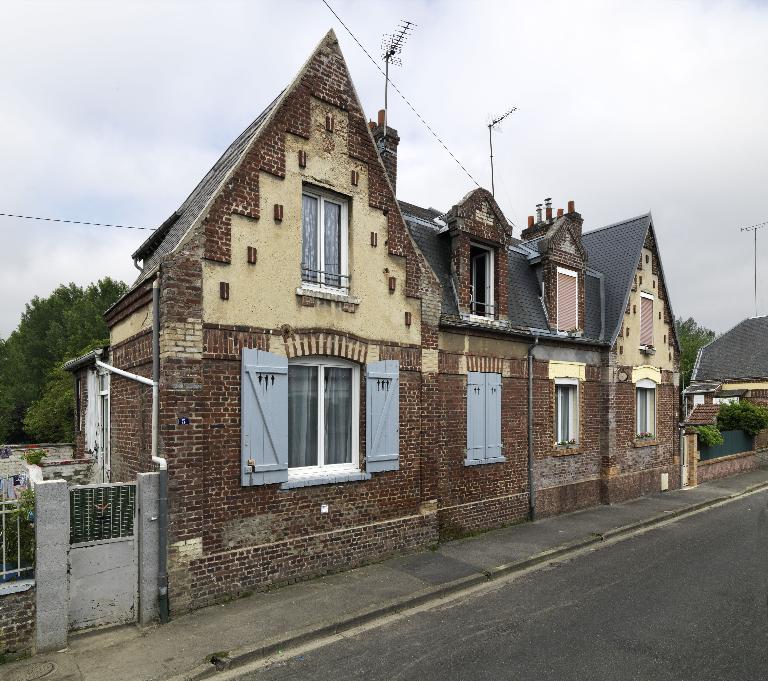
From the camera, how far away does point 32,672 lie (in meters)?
5.27

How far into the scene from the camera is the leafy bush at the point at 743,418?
69.3ft

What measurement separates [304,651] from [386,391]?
403cm

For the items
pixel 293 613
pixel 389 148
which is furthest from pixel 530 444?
pixel 389 148

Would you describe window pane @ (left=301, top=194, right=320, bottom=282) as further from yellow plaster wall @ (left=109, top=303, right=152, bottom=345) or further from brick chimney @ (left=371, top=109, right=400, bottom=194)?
brick chimney @ (left=371, top=109, right=400, bottom=194)

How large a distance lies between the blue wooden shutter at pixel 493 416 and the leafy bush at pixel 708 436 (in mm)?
11014

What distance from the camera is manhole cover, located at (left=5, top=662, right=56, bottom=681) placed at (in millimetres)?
5160

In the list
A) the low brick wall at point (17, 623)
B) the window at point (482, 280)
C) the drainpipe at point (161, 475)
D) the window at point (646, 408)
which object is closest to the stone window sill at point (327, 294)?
the drainpipe at point (161, 475)

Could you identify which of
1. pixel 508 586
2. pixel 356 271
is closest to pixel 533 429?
pixel 508 586

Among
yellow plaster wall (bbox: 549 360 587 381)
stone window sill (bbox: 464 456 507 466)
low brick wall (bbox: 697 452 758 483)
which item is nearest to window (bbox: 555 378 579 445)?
yellow plaster wall (bbox: 549 360 587 381)

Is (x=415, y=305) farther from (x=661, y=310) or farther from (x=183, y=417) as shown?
(x=661, y=310)

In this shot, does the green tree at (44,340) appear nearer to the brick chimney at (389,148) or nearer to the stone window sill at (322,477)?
the brick chimney at (389,148)

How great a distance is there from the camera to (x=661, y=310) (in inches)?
641

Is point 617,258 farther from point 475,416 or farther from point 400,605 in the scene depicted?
point 400,605

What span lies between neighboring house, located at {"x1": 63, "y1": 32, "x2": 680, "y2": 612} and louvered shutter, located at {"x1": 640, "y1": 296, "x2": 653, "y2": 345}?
402 cm
